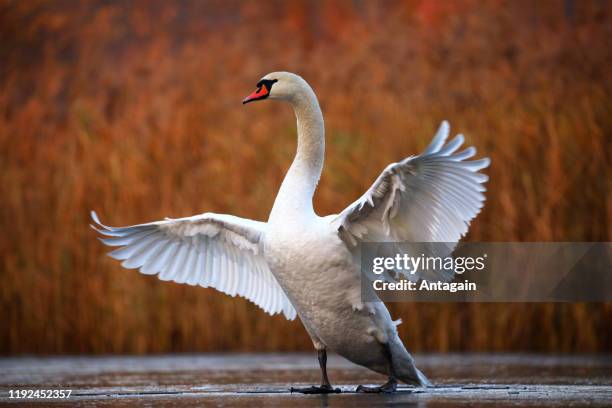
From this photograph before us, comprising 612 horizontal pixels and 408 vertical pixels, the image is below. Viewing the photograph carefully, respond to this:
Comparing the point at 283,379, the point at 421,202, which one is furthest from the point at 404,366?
the point at 283,379

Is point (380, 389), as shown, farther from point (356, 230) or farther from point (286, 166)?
point (286, 166)

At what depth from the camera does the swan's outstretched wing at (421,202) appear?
6.42 meters

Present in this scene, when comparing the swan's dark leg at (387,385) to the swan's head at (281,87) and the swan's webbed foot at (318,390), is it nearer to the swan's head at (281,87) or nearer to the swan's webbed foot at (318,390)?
the swan's webbed foot at (318,390)

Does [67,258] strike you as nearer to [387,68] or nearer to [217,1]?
[387,68]

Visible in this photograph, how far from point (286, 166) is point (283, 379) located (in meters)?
4.27

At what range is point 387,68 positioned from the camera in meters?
14.5

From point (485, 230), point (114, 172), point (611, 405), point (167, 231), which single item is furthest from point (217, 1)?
point (611, 405)

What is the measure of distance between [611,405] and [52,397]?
10.4ft

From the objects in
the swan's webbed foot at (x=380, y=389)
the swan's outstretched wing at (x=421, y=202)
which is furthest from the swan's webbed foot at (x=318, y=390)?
the swan's outstretched wing at (x=421, y=202)

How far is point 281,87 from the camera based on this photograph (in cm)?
738

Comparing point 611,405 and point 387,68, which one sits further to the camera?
point 387,68

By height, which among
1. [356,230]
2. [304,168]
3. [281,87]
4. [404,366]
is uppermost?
[281,87]

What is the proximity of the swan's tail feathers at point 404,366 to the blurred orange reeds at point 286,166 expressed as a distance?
336cm

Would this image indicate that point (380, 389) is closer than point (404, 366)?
Yes
